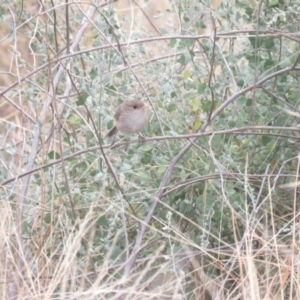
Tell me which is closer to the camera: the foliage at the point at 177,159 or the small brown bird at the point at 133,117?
the foliage at the point at 177,159

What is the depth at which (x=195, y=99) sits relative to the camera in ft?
12.8

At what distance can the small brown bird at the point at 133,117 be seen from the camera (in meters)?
4.07

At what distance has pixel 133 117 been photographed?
4.01 m

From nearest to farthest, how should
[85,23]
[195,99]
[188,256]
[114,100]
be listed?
[188,256] → [195,99] → [85,23] → [114,100]

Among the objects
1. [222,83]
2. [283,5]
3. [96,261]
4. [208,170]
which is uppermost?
[283,5]

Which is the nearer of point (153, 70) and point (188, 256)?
point (188, 256)

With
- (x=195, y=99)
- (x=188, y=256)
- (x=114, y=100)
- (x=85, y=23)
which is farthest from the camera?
(x=114, y=100)

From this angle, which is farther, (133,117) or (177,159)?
(133,117)

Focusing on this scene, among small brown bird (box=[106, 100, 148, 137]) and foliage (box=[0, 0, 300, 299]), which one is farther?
small brown bird (box=[106, 100, 148, 137])

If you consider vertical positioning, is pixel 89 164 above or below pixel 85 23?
below

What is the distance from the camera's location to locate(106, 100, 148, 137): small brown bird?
13.3ft

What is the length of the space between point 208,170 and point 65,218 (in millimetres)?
707

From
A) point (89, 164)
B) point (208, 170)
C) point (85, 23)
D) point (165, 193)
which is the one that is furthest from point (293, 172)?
point (85, 23)

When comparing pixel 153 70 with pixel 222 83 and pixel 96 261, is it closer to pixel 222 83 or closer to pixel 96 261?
pixel 222 83
